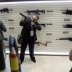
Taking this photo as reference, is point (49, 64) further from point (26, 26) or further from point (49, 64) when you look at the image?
point (26, 26)

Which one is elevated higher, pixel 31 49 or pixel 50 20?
pixel 50 20

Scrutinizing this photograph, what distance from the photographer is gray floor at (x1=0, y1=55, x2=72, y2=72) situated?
10.2 feet

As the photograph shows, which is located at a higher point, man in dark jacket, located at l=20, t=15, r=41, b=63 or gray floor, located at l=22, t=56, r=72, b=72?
man in dark jacket, located at l=20, t=15, r=41, b=63

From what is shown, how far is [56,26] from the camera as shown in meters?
3.32

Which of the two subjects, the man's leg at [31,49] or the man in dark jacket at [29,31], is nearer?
the man in dark jacket at [29,31]

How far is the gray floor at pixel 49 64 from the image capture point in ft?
10.2

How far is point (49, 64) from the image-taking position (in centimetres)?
327

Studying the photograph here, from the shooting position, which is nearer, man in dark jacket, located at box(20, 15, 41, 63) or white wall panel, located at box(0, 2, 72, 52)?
man in dark jacket, located at box(20, 15, 41, 63)

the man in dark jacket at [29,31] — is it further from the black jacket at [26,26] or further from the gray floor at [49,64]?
the gray floor at [49,64]

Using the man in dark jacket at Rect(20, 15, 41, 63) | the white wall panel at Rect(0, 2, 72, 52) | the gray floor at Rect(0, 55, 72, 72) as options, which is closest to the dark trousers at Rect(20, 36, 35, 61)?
the man in dark jacket at Rect(20, 15, 41, 63)

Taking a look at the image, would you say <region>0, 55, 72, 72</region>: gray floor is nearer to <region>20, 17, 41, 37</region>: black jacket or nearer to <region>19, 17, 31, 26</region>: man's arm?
<region>20, 17, 41, 37</region>: black jacket

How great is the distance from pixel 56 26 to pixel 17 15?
71 centimetres

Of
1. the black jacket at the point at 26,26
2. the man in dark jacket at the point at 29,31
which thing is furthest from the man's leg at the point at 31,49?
the black jacket at the point at 26,26

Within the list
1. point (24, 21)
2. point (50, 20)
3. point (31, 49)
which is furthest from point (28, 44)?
point (50, 20)
